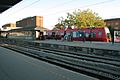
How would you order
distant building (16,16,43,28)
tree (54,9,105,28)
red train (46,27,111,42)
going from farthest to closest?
1. distant building (16,16,43,28)
2. tree (54,9,105,28)
3. red train (46,27,111,42)

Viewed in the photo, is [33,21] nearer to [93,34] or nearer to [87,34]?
[87,34]

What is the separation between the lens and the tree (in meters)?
97.5

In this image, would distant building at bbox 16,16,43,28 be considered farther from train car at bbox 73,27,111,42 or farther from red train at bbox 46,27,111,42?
train car at bbox 73,27,111,42

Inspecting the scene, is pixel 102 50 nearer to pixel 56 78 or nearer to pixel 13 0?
pixel 13 0

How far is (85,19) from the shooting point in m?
97.8

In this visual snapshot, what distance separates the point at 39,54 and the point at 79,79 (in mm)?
13260

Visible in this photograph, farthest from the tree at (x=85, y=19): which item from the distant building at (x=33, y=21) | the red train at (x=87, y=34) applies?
the distant building at (x=33, y=21)

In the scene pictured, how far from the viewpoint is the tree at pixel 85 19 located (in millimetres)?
97544

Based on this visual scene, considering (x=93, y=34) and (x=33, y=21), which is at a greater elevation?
(x=33, y=21)

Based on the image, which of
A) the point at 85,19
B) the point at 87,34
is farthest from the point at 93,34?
the point at 85,19

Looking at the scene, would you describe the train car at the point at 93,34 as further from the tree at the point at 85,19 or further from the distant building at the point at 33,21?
the distant building at the point at 33,21

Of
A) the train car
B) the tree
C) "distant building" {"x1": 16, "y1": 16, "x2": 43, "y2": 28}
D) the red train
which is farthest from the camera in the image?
"distant building" {"x1": 16, "y1": 16, "x2": 43, "y2": 28}

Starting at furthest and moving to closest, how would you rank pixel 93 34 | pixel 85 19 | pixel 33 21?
1. pixel 33 21
2. pixel 85 19
3. pixel 93 34

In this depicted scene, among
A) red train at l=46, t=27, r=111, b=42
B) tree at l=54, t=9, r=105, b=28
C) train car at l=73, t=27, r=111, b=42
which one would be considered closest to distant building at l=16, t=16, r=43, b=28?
tree at l=54, t=9, r=105, b=28
